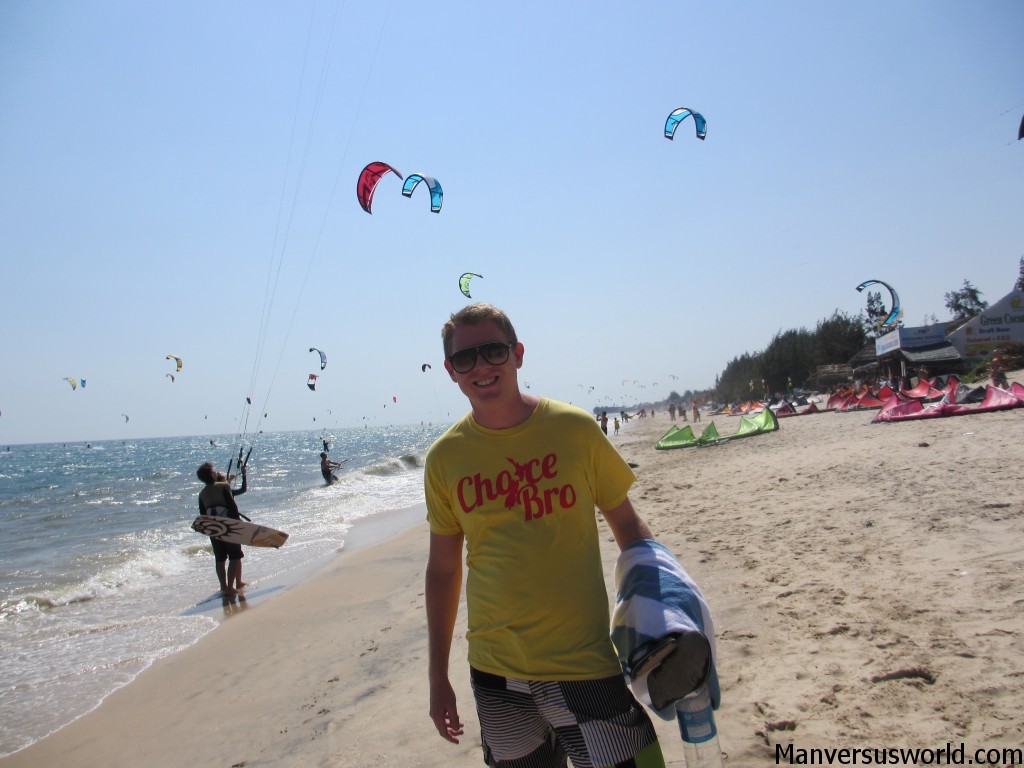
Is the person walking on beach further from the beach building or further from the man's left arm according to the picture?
the beach building

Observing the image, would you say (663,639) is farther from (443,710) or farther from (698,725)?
(443,710)

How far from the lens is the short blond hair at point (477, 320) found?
1.81 metres

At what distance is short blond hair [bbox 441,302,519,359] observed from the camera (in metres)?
1.81

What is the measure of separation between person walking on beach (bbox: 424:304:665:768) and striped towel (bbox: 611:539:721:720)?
12cm

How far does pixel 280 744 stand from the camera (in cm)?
367

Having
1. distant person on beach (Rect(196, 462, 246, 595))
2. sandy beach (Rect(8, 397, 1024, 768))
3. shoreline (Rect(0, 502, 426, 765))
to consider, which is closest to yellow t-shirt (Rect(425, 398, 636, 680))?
sandy beach (Rect(8, 397, 1024, 768))

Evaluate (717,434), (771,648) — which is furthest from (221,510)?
(717,434)

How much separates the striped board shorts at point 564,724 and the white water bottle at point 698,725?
130 mm

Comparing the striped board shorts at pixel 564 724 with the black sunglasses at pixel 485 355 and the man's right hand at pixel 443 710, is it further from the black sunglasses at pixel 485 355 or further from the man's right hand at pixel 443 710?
the black sunglasses at pixel 485 355

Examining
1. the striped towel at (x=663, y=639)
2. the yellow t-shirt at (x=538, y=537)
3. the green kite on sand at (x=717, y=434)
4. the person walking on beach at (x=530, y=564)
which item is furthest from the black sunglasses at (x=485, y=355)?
the green kite on sand at (x=717, y=434)

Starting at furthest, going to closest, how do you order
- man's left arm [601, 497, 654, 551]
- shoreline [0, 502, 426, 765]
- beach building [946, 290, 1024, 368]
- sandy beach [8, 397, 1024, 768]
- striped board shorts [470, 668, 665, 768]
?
1. beach building [946, 290, 1024, 368]
2. shoreline [0, 502, 426, 765]
3. sandy beach [8, 397, 1024, 768]
4. man's left arm [601, 497, 654, 551]
5. striped board shorts [470, 668, 665, 768]

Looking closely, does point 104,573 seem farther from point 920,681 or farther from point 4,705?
point 920,681

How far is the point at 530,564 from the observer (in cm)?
162

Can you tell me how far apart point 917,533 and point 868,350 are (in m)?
37.5
